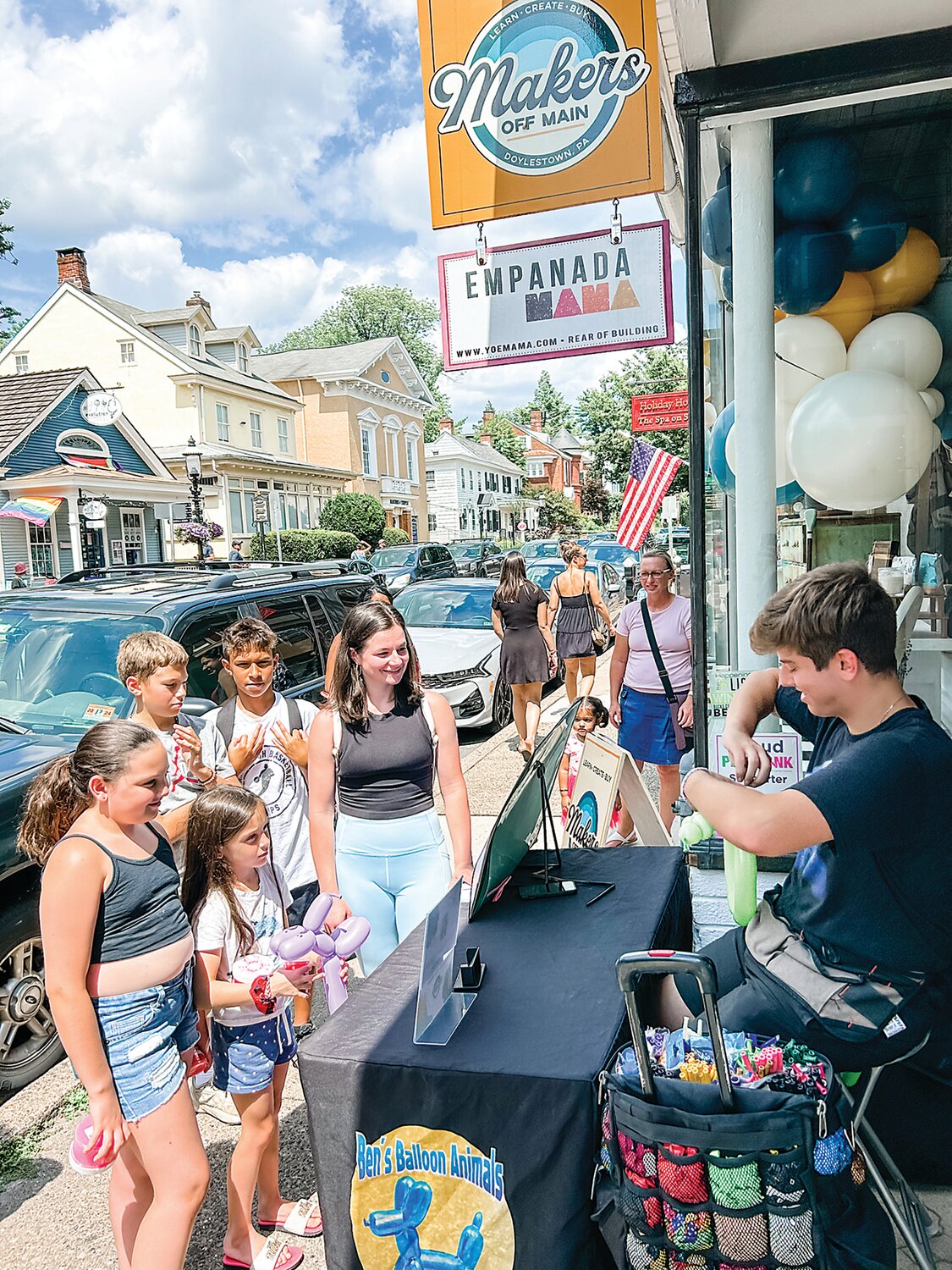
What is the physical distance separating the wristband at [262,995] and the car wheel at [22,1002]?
1.44 metres

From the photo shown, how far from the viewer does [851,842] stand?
1876 mm

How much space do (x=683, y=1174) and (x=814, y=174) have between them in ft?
11.9

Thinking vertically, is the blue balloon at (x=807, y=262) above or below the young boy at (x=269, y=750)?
above

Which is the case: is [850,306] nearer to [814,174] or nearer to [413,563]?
[814,174]

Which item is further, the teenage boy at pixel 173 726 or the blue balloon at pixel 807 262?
the blue balloon at pixel 807 262

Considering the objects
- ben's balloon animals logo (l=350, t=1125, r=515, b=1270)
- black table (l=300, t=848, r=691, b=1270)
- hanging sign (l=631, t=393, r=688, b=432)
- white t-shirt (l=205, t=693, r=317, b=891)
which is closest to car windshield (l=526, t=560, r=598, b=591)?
hanging sign (l=631, t=393, r=688, b=432)

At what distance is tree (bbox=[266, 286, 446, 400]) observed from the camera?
65.1 meters

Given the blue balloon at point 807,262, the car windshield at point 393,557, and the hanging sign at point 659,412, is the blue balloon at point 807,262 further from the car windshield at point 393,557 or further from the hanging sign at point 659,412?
the car windshield at point 393,557

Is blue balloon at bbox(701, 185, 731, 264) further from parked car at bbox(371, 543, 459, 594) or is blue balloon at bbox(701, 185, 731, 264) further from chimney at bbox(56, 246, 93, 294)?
chimney at bbox(56, 246, 93, 294)

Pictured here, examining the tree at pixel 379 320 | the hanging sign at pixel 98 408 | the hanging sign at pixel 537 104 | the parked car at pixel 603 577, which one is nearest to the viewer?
the hanging sign at pixel 537 104

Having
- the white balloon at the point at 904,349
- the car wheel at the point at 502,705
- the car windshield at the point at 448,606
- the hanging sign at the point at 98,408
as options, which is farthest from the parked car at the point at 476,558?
the white balloon at the point at 904,349

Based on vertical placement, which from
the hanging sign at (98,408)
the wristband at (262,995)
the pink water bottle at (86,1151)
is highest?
the hanging sign at (98,408)

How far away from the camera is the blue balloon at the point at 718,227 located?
3752mm

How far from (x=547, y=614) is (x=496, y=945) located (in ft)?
20.2
